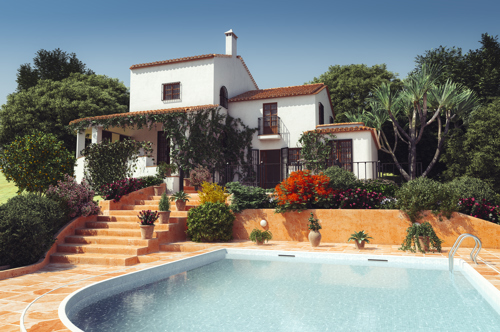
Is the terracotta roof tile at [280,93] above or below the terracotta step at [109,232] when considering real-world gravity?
above

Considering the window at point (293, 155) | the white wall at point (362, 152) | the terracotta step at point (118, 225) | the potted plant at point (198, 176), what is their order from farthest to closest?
the window at point (293, 155)
the white wall at point (362, 152)
the potted plant at point (198, 176)
the terracotta step at point (118, 225)

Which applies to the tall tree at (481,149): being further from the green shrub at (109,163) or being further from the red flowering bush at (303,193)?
the green shrub at (109,163)

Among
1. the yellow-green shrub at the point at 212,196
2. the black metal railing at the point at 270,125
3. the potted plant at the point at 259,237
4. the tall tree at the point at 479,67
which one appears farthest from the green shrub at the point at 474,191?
the tall tree at the point at 479,67

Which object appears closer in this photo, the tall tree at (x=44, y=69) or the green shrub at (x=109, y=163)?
the green shrub at (x=109, y=163)

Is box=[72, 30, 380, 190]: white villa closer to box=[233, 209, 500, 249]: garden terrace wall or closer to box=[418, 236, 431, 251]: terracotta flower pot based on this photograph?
box=[233, 209, 500, 249]: garden terrace wall

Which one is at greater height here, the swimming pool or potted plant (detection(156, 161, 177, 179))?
potted plant (detection(156, 161, 177, 179))

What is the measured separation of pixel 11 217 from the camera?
741 cm

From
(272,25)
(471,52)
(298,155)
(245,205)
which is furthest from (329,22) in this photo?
(471,52)

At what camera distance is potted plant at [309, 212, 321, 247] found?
33.1 feet

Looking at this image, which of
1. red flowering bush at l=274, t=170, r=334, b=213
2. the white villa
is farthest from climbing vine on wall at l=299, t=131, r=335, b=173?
red flowering bush at l=274, t=170, r=334, b=213

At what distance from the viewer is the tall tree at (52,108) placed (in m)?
25.0

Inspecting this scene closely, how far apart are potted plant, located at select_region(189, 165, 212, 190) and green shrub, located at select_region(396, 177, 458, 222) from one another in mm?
8458

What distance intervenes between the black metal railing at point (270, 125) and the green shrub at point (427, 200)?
9.26 m

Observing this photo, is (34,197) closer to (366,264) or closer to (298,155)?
(366,264)
